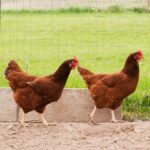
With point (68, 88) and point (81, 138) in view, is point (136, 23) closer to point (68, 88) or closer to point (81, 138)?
point (68, 88)

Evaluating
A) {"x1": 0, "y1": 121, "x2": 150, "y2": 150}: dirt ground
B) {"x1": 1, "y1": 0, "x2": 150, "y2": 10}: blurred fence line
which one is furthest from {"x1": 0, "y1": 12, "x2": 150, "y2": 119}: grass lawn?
{"x1": 0, "y1": 121, "x2": 150, "y2": 150}: dirt ground

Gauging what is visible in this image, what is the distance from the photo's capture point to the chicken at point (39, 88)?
7016 millimetres

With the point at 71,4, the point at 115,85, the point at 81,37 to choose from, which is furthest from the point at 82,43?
the point at 71,4

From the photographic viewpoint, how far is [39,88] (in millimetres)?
7016

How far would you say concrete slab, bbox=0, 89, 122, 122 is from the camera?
294 inches

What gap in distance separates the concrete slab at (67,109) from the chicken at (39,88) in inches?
13.1

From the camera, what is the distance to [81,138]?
652cm

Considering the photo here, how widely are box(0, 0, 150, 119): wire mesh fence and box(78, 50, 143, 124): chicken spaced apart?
61cm

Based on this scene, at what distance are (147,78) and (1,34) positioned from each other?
293 cm

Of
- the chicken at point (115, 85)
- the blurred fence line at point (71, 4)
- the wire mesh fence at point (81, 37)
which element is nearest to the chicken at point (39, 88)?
the chicken at point (115, 85)

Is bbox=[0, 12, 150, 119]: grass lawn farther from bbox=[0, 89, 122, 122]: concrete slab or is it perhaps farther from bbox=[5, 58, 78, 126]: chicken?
bbox=[5, 58, 78, 126]: chicken

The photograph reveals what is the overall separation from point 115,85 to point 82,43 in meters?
2.78

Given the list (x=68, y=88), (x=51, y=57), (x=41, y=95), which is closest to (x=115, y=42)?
(x=51, y=57)

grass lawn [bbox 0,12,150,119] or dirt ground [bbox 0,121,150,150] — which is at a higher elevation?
grass lawn [bbox 0,12,150,119]
